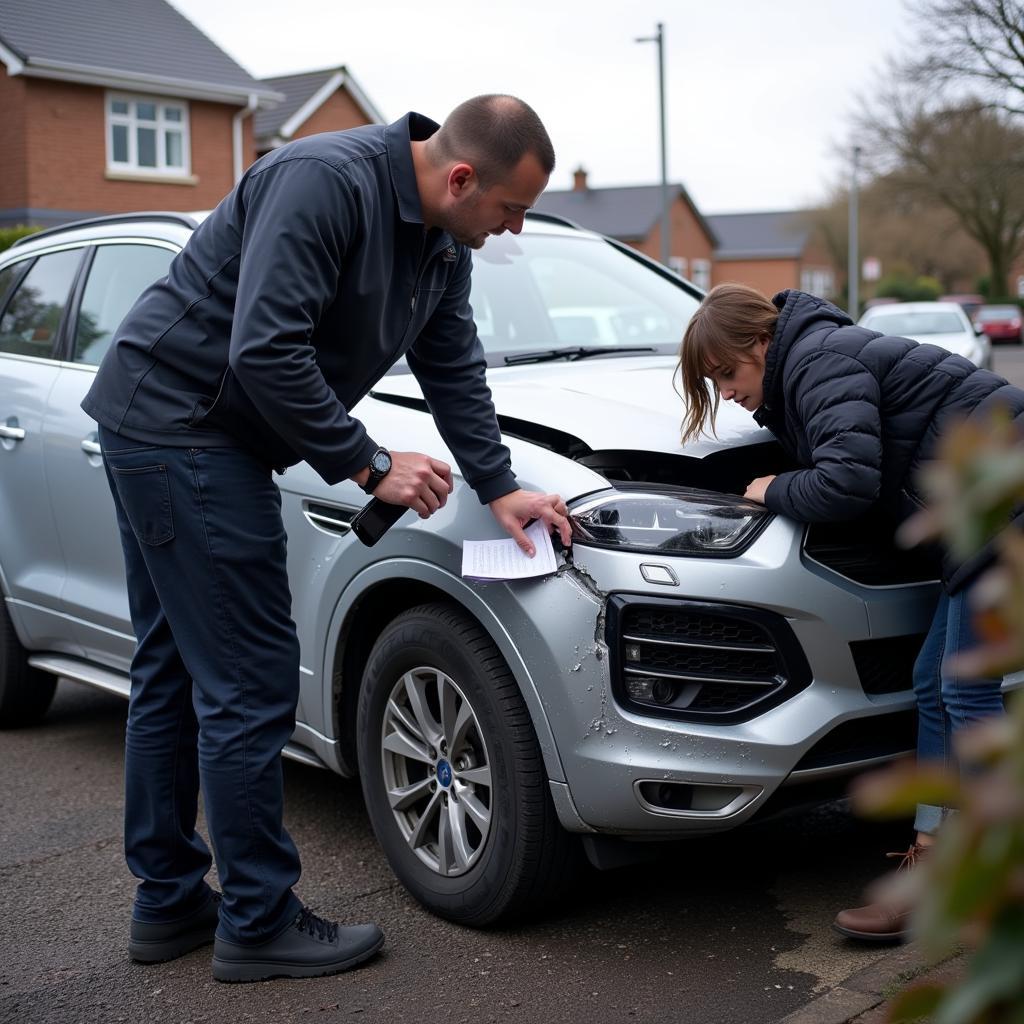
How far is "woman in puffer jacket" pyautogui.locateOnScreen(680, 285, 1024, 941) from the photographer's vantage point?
2.90m

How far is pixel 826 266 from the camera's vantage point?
80.8 meters

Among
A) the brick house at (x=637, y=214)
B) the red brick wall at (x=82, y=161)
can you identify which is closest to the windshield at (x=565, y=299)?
the red brick wall at (x=82, y=161)

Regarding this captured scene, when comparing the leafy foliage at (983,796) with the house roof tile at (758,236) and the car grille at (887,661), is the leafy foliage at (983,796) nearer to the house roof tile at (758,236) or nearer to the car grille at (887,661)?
the car grille at (887,661)

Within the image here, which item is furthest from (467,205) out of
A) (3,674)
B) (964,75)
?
(964,75)

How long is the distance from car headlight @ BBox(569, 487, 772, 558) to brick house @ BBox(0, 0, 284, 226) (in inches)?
1047

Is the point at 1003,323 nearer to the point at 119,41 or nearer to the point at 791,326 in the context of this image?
the point at 119,41

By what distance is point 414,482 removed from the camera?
2895mm

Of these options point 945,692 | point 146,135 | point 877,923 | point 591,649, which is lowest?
point 877,923

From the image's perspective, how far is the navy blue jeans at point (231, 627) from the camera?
2.95 metres

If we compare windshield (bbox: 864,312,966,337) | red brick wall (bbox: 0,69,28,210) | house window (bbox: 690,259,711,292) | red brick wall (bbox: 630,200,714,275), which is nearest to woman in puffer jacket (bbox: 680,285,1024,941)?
windshield (bbox: 864,312,966,337)

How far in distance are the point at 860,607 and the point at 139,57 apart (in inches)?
1200

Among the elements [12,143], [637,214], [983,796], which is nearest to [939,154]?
[637,214]

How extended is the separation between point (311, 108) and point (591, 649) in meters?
34.7

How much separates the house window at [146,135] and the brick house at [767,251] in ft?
142
